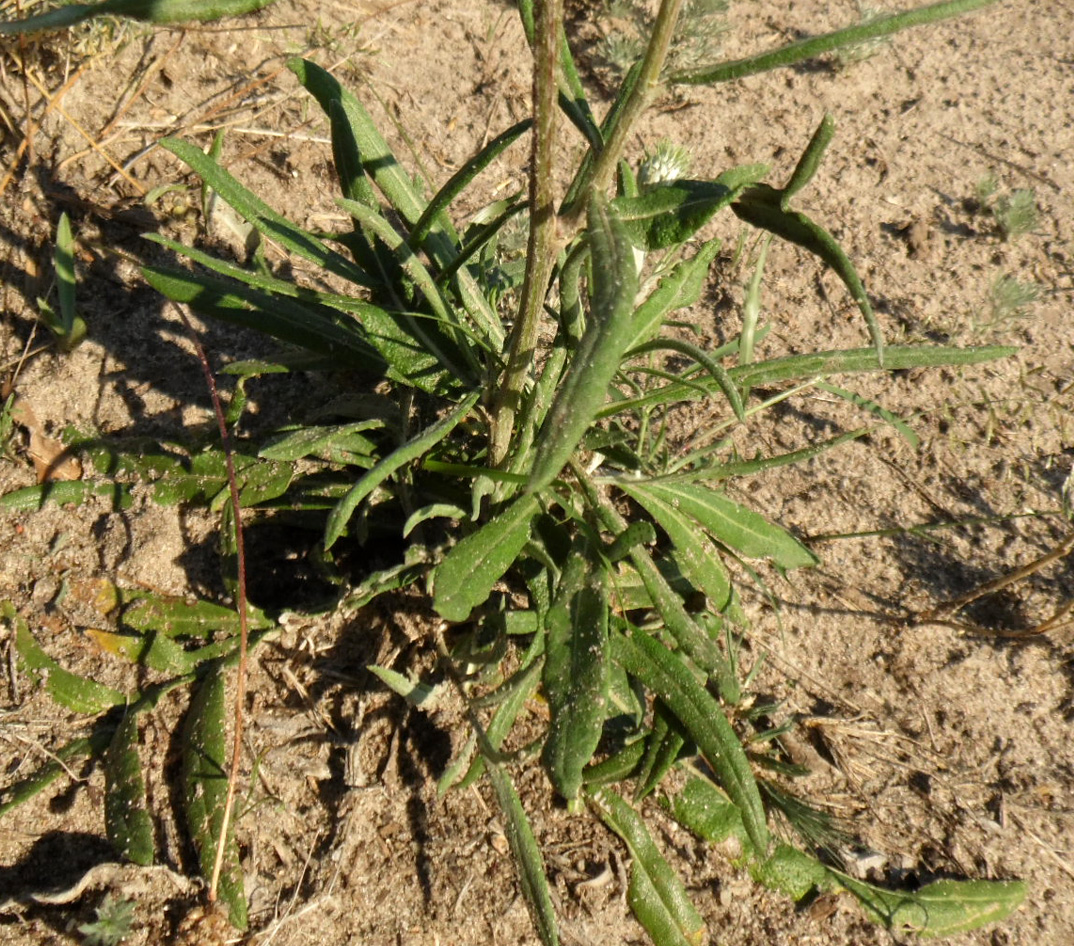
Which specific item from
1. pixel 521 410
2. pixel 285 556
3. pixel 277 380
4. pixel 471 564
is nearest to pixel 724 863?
pixel 471 564

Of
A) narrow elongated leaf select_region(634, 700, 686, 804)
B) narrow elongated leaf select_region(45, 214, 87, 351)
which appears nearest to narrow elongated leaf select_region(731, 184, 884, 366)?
narrow elongated leaf select_region(634, 700, 686, 804)

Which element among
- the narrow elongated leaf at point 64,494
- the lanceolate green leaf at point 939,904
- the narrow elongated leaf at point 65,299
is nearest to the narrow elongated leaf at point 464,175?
the narrow elongated leaf at point 64,494

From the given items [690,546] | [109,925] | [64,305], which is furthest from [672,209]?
[64,305]

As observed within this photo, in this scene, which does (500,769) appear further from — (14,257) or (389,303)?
(14,257)

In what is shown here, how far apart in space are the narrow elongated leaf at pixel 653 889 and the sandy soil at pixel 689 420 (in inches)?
1.7

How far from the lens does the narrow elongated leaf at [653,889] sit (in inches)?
65.6

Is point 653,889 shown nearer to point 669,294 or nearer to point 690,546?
point 690,546

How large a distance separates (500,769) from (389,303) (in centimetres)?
86

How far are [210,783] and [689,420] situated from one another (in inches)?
52.0

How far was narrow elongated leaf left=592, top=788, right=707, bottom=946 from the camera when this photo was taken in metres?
1.67

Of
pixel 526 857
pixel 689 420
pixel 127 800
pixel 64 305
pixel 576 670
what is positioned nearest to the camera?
pixel 576 670

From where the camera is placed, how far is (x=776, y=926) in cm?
171

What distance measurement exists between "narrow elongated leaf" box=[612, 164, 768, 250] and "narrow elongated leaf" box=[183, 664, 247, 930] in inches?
45.9

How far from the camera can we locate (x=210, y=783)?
5.56 feet
